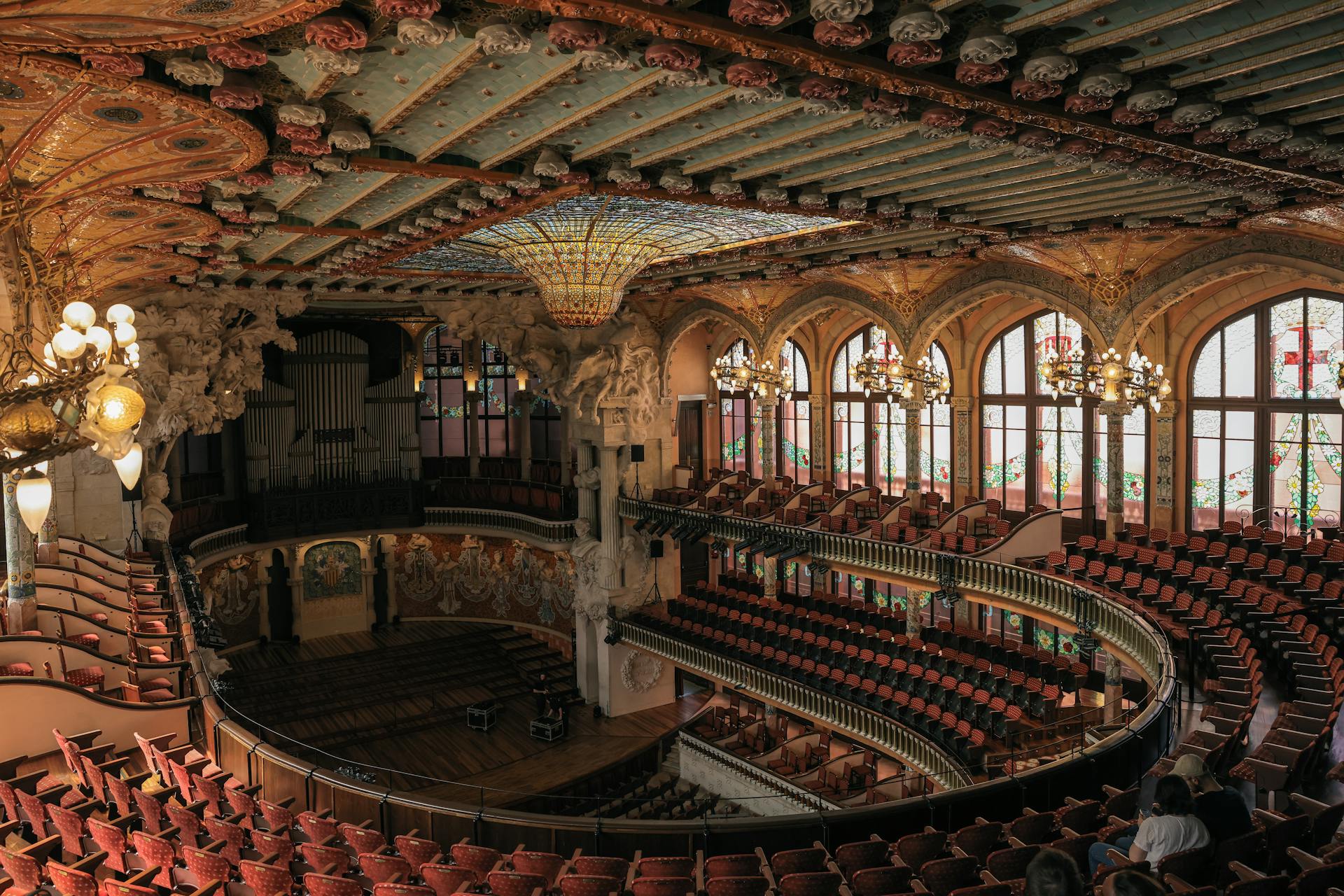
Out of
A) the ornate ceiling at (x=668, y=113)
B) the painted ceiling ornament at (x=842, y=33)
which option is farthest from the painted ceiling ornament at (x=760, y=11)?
the painted ceiling ornament at (x=842, y=33)

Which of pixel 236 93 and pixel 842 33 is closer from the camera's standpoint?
pixel 842 33

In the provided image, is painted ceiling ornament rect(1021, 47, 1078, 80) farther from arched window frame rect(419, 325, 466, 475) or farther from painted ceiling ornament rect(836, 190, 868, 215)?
arched window frame rect(419, 325, 466, 475)

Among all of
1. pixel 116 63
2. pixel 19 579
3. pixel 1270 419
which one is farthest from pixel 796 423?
Result: pixel 116 63

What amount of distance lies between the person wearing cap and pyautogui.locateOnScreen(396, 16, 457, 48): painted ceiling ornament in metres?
6.17

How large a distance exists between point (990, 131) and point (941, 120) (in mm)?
716

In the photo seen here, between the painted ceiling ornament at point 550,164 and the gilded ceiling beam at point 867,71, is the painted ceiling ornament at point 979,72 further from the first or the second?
the painted ceiling ornament at point 550,164

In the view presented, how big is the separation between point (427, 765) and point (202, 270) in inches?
447

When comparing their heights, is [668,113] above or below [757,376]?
above

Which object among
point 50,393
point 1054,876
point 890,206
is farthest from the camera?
point 890,206

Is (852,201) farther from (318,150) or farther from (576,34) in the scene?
(576,34)

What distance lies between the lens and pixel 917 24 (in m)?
4.93

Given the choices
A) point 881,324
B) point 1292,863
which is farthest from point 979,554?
point 1292,863

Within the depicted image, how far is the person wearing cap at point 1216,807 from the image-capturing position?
233 inches

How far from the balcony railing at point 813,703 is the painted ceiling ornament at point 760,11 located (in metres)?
11.1
